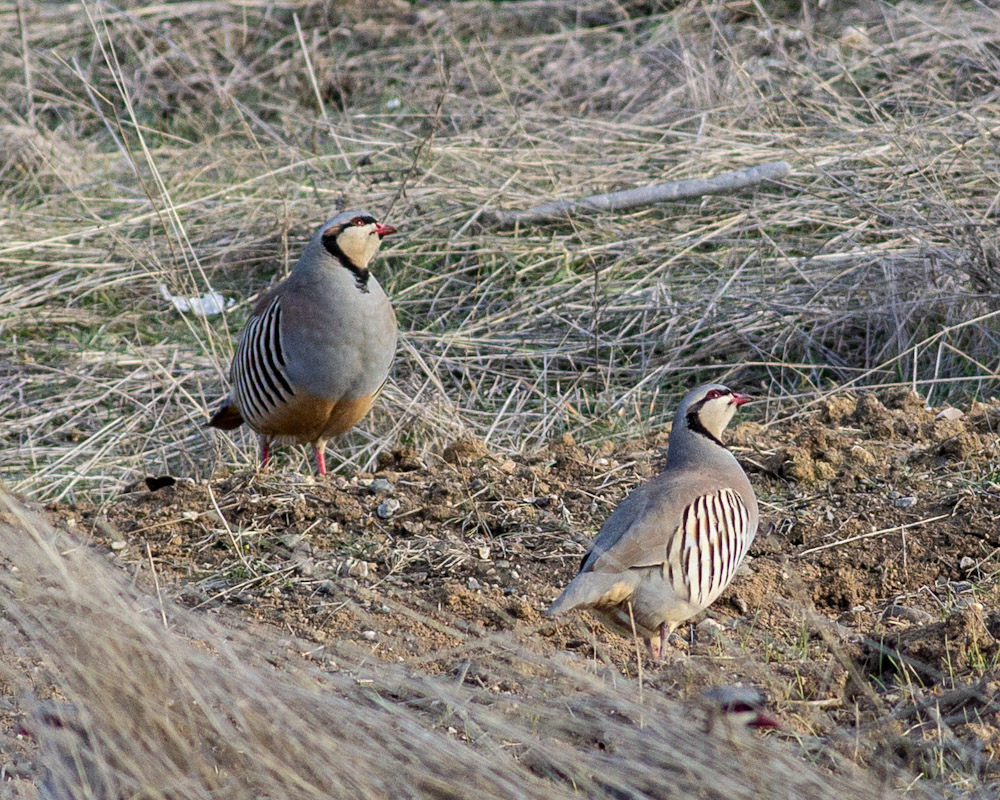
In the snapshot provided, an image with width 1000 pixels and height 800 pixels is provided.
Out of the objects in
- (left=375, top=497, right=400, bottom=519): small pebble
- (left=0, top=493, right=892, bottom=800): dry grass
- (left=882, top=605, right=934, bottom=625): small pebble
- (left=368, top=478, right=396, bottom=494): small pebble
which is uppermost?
(left=0, top=493, right=892, bottom=800): dry grass

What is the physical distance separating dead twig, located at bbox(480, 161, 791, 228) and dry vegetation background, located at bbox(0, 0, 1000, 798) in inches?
3.8

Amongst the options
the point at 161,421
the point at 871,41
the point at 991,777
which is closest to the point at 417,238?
the point at 161,421

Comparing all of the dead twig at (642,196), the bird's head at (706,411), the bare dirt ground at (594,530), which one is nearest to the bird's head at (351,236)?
the bare dirt ground at (594,530)

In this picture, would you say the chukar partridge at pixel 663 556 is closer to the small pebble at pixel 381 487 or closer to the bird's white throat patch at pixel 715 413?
the bird's white throat patch at pixel 715 413

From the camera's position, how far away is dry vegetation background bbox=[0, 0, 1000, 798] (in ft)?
7.64

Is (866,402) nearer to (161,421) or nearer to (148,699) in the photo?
(161,421)

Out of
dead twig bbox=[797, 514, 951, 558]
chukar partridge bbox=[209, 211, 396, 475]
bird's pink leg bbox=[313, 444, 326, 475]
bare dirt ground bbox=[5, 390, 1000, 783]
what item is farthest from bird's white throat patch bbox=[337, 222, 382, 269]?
dead twig bbox=[797, 514, 951, 558]

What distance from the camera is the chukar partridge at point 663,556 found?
11.1 ft

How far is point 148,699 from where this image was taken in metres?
2.25

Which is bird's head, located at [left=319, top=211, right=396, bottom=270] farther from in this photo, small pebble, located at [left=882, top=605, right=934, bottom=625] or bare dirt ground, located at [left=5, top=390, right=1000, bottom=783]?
small pebble, located at [left=882, top=605, right=934, bottom=625]

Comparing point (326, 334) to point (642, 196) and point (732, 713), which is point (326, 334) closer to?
point (642, 196)

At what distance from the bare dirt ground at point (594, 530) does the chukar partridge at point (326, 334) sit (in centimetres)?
34

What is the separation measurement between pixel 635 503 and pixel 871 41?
229 inches

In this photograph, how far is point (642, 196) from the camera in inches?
271
